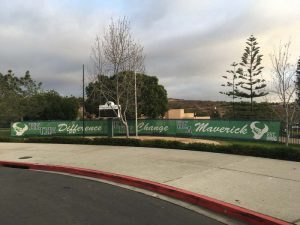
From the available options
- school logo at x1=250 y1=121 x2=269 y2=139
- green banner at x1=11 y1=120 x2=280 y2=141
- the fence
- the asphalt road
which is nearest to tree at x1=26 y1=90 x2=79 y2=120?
green banner at x1=11 y1=120 x2=280 y2=141

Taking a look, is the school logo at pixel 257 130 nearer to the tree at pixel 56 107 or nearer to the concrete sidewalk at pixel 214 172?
the concrete sidewalk at pixel 214 172

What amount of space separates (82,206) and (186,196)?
2.06m

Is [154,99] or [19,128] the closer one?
[19,128]

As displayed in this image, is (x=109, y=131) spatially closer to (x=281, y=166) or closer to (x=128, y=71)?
(x=128, y=71)

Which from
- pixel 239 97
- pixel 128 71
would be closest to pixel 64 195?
pixel 128 71

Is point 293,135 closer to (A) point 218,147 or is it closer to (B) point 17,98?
(A) point 218,147

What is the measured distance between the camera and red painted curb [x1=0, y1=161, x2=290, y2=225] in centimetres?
713

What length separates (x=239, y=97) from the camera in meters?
62.6

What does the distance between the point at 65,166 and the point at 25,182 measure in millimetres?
2509

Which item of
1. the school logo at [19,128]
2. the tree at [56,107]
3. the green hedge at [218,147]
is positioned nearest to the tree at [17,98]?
the tree at [56,107]

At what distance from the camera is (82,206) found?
8.62m

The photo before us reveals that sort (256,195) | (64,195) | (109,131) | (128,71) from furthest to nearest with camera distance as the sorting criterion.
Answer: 1. (109,131)
2. (128,71)
3. (64,195)
4. (256,195)

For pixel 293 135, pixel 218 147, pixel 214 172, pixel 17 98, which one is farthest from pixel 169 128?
pixel 17 98

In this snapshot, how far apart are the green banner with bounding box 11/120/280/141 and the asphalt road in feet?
59.0
